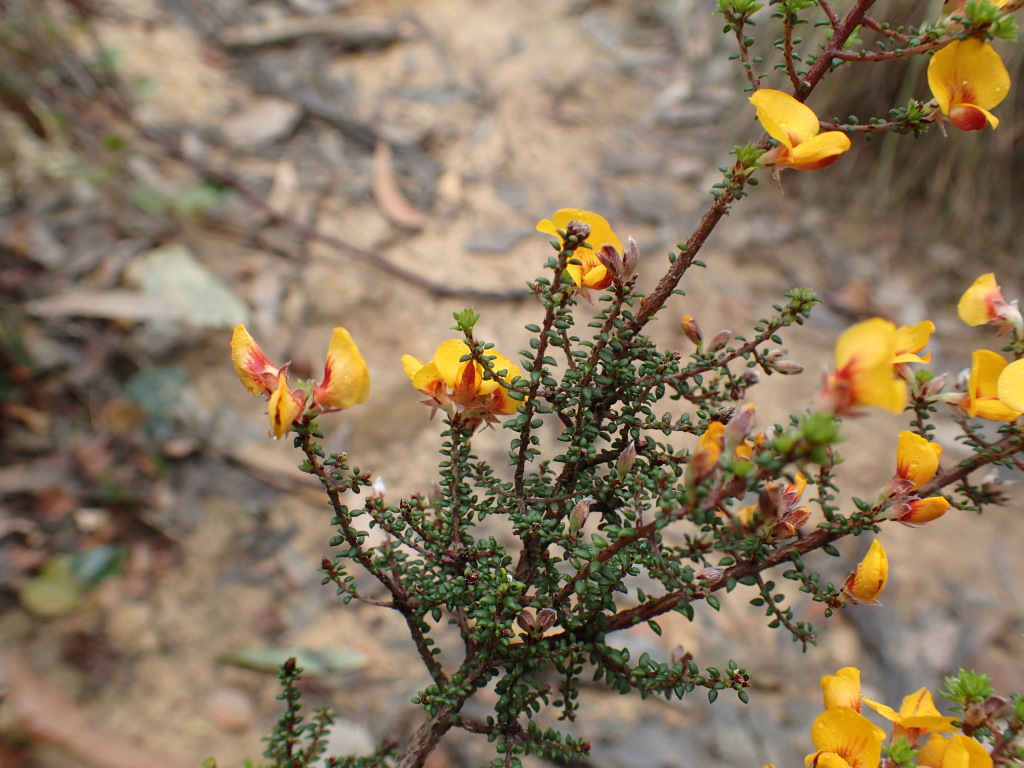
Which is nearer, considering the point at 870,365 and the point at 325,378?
the point at 870,365

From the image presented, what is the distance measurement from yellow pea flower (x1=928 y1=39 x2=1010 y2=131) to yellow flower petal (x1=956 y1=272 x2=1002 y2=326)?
0.61 feet

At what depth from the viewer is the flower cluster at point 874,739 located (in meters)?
0.60

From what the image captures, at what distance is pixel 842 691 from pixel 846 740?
6 centimetres

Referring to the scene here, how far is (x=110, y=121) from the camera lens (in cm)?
241

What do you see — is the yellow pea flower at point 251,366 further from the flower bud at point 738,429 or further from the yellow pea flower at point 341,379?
the flower bud at point 738,429

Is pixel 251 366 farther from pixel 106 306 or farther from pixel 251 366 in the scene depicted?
pixel 106 306

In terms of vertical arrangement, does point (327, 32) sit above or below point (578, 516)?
above

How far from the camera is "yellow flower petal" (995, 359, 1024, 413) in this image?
640 millimetres

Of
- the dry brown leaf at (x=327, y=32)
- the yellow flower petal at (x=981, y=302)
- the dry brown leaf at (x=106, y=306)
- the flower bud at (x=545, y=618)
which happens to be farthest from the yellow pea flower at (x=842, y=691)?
the dry brown leaf at (x=327, y=32)

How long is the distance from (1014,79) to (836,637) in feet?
6.65

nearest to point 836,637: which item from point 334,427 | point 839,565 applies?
point 839,565

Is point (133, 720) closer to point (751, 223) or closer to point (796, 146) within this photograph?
point (796, 146)

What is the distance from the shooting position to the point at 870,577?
663 mm

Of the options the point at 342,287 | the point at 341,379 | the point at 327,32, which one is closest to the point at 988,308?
the point at 341,379
